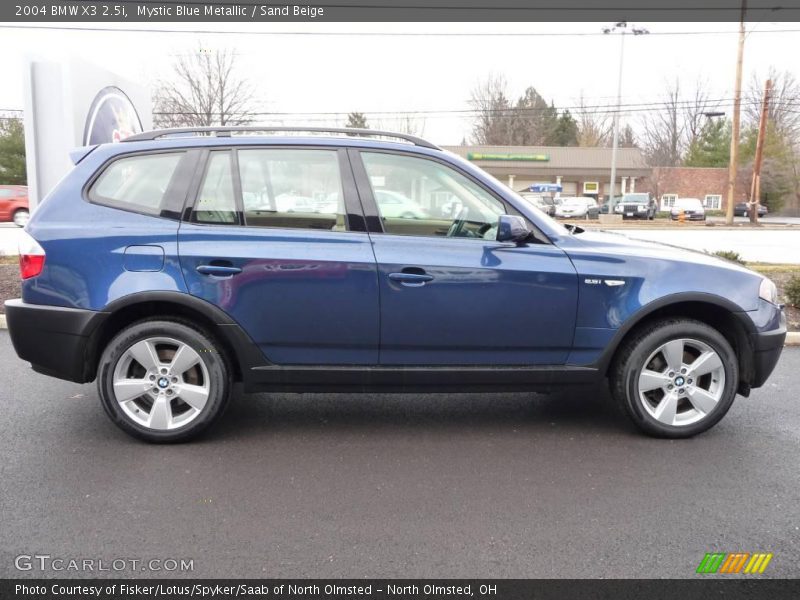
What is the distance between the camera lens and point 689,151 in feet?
209

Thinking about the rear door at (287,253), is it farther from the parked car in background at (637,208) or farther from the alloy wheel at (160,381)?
the parked car in background at (637,208)

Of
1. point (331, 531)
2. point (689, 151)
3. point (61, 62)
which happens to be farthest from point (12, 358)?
point (689, 151)

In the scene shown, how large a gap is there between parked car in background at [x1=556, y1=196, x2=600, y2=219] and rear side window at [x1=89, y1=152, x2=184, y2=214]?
119 feet

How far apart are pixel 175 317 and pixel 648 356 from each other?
291 cm

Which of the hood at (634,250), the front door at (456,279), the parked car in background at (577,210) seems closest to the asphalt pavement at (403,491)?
→ the front door at (456,279)

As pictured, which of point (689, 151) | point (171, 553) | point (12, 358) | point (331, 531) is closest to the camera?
point (171, 553)

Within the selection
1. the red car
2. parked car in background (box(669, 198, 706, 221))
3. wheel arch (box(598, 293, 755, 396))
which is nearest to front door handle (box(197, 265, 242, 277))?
wheel arch (box(598, 293, 755, 396))

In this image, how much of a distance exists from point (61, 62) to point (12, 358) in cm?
367

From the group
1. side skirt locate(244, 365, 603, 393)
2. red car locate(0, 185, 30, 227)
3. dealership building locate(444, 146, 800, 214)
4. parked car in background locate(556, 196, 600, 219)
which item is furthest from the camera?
dealership building locate(444, 146, 800, 214)

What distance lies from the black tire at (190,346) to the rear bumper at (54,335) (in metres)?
0.14

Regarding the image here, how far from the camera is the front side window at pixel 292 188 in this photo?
3.76m

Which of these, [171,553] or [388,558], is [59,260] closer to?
[171,553]

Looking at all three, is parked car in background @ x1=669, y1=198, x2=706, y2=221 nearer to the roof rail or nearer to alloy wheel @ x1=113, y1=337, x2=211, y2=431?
the roof rail

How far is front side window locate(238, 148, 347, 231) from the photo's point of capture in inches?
148
